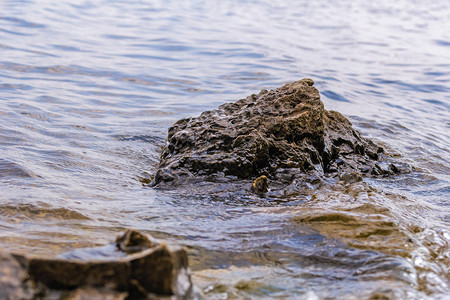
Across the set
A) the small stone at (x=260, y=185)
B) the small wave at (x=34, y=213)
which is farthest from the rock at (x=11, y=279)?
the small stone at (x=260, y=185)

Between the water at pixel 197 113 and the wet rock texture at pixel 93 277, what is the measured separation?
0.55 metres

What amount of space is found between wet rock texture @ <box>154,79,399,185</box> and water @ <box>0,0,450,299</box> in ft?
1.08

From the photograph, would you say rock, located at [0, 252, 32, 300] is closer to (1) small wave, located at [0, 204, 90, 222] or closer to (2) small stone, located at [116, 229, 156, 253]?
(2) small stone, located at [116, 229, 156, 253]

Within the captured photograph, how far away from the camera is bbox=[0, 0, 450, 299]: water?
2.75 metres

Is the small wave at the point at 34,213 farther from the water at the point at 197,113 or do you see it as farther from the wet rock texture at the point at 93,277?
the wet rock texture at the point at 93,277

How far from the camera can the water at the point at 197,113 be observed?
275 cm

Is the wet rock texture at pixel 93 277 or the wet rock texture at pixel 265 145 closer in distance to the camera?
the wet rock texture at pixel 93 277

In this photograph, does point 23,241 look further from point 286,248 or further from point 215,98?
point 215,98

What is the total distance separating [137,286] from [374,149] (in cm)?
400

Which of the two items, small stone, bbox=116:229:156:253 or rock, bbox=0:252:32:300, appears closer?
rock, bbox=0:252:32:300

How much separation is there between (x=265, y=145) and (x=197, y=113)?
2.99m

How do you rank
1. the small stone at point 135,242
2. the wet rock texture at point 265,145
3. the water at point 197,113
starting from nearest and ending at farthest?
1. the small stone at point 135,242
2. the water at point 197,113
3. the wet rock texture at point 265,145

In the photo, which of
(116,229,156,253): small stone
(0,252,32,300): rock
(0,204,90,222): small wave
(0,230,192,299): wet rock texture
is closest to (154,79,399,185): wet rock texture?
(0,204,90,222): small wave

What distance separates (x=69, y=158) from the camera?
4.74 m
